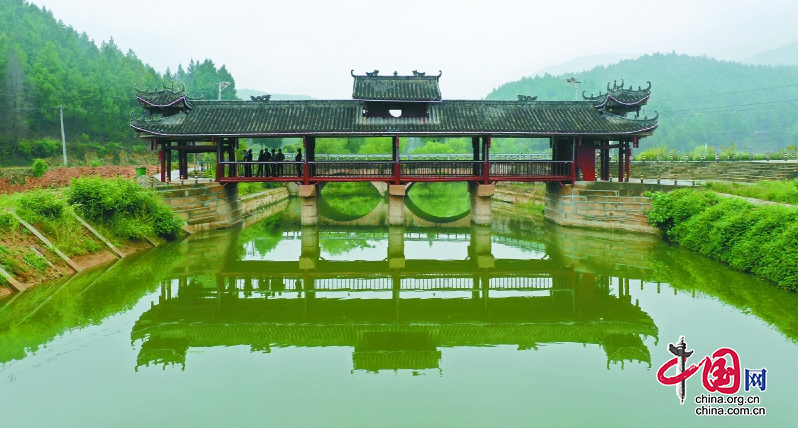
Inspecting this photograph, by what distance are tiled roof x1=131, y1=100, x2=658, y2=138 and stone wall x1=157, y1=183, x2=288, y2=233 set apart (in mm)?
2068

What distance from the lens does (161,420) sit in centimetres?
659

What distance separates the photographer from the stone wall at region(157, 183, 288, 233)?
19156 millimetres

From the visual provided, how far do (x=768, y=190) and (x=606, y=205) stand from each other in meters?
5.06

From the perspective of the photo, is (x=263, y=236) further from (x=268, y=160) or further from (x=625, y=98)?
(x=625, y=98)

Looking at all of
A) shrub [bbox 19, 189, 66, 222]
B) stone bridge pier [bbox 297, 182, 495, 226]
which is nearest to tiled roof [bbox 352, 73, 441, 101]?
stone bridge pier [bbox 297, 182, 495, 226]

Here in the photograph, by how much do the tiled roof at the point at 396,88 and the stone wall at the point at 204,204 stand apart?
20.8ft

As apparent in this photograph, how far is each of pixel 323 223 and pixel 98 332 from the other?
15.8 m

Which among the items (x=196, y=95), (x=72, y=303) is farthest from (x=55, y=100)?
(x=72, y=303)

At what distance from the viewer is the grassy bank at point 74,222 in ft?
40.0

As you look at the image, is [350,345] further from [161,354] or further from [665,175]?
[665,175]

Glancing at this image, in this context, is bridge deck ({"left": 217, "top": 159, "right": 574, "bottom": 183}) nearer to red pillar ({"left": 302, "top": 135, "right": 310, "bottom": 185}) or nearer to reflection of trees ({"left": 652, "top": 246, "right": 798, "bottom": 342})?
red pillar ({"left": 302, "top": 135, "right": 310, "bottom": 185})

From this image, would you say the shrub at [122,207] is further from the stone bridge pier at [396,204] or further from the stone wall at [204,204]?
the stone bridge pier at [396,204]

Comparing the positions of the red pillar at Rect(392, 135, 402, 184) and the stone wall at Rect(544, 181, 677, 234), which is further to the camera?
the red pillar at Rect(392, 135, 402, 184)

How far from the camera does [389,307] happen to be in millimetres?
11375
